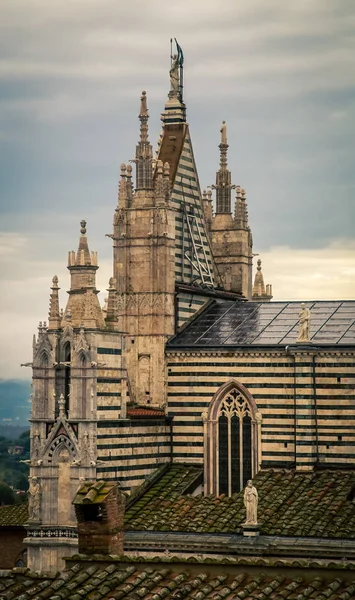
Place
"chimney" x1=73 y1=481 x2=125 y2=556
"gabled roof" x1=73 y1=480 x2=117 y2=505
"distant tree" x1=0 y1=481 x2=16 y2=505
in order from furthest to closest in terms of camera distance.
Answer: "distant tree" x1=0 y1=481 x2=16 y2=505
"gabled roof" x1=73 y1=480 x2=117 y2=505
"chimney" x1=73 y1=481 x2=125 y2=556

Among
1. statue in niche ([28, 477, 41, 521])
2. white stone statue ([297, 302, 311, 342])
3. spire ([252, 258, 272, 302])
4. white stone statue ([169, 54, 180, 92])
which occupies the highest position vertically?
white stone statue ([169, 54, 180, 92])

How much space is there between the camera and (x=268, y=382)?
51.4 metres

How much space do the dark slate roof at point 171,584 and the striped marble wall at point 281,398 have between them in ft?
75.1

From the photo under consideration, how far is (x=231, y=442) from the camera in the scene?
170 ft

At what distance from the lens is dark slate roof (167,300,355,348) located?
51.8 metres

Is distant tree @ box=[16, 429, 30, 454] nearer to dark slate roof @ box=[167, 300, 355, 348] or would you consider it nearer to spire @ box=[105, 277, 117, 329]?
dark slate roof @ box=[167, 300, 355, 348]

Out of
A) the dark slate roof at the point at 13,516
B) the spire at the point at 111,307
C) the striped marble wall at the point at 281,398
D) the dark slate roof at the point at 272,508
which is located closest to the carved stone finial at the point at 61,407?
the spire at the point at 111,307

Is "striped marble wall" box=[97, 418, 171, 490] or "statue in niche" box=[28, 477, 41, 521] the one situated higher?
"striped marble wall" box=[97, 418, 171, 490]

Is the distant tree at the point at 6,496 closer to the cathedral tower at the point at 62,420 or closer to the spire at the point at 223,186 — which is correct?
the spire at the point at 223,186

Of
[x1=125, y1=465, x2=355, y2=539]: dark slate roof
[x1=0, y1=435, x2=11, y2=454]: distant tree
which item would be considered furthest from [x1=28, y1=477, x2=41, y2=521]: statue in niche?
[x1=0, y1=435, x2=11, y2=454]: distant tree

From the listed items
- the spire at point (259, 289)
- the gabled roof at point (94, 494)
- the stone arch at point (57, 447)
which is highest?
the spire at point (259, 289)

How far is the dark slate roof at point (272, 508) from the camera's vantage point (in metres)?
46.4

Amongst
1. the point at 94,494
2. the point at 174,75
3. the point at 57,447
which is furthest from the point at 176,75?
the point at 94,494

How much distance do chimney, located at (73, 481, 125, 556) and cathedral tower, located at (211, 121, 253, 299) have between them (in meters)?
28.7
